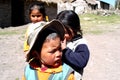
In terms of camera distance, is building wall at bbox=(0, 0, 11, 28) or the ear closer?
the ear

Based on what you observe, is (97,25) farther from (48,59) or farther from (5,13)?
(48,59)

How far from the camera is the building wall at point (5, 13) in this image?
1823cm

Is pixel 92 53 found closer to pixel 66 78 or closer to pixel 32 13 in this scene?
pixel 32 13

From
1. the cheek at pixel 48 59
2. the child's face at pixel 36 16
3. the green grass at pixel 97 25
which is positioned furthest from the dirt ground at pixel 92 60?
the cheek at pixel 48 59

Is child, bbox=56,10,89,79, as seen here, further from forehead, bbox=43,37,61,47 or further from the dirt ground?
the dirt ground

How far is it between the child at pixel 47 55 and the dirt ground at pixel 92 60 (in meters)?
4.94

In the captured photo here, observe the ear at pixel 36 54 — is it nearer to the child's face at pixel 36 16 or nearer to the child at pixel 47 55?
the child at pixel 47 55

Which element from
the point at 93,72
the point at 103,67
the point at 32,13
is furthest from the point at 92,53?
the point at 32,13

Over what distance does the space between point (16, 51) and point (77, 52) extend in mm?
8145

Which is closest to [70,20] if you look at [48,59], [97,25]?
[48,59]

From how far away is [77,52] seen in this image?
2.36 meters

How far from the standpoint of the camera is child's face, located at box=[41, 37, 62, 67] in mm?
2119

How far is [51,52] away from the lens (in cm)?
212

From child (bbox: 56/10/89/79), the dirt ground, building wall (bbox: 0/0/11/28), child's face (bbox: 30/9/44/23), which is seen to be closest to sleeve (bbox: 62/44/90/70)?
child (bbox: 56/10/89/79)
